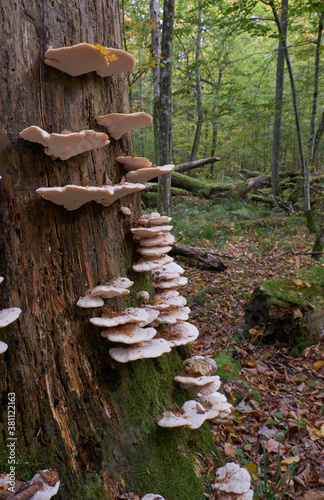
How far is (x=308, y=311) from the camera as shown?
15.0ft

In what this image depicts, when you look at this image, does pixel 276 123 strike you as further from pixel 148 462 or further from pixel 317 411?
pixel 148 462

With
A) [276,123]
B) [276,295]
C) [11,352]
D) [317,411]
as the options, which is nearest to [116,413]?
[11,352]

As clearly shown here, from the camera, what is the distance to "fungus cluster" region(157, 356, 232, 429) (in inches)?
91.3

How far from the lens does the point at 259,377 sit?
404 centimetres

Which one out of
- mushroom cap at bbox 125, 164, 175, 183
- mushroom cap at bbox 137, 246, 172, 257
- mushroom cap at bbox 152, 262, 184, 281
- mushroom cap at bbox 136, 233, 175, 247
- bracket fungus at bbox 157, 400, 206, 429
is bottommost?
bracket fungus at bbox 157, 400, 206, 429

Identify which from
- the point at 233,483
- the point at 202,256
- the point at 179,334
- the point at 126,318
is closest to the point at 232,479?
the point at 233,483

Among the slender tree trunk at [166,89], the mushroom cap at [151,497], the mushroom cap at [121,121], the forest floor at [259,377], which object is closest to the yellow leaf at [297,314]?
the forest floor at [259,377]

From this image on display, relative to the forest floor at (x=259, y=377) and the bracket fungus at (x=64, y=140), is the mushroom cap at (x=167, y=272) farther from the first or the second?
the forest floor at (x=259, y=377)

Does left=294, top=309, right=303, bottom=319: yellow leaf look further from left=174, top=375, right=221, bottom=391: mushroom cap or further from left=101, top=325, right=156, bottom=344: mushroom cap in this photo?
left=101, top=325, right=156, bottom=344: mushroom cap

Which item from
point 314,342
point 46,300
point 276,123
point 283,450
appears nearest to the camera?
point 46,300

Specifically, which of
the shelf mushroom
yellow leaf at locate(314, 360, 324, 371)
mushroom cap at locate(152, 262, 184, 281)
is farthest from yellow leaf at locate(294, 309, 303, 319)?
the shelf mushroom

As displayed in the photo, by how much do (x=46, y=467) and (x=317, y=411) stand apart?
2990 millimetres

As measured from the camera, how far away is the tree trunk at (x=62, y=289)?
72.4 inches

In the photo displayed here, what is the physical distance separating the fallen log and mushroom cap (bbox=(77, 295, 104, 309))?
5.71 metres
